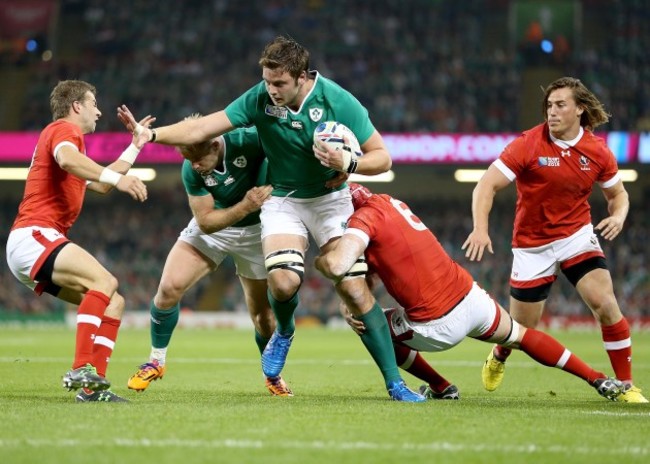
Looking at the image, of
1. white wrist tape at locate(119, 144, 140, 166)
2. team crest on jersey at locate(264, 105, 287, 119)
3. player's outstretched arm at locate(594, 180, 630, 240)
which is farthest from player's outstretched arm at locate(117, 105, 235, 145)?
player's outstretched arm at locate(594, 180, 630, 240)

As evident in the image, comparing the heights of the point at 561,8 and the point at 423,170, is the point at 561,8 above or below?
above

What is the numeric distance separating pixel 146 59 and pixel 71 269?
83.8 feet

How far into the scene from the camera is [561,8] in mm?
30438

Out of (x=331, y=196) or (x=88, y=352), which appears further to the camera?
(x=331, y=196)

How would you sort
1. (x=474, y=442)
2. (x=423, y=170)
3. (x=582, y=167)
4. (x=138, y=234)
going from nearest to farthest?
1. (x=474, y=442)
2. (x=582, y=167)
3. (x=423, y=170)
4. (x=138, y=234)

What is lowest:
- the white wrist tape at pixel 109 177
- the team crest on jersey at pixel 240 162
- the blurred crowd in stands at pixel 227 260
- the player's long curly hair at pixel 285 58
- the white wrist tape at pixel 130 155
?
the blurred crowd in stands at pixel 227 260

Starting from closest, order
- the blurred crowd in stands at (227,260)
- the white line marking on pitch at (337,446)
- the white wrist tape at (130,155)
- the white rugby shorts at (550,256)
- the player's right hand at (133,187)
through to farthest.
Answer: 1. the white line marking on pitch at (337,446)
2. the player's right hand at (133,187)
3. the white wrist tape at (130,155)
4. the white rugby shorts at (550,256)
5. the blurred crowd in stands at (227,260)

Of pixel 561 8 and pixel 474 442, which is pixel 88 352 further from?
pixel 561 8

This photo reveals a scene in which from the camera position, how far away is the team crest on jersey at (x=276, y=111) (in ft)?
24.1

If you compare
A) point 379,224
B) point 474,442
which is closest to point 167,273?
point 379,224

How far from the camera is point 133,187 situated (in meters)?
6.63

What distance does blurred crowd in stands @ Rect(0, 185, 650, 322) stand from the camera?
27.3 m

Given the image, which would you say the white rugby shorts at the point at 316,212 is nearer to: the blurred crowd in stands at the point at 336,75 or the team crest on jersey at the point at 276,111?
the team crest on jersey at the point at 276,111

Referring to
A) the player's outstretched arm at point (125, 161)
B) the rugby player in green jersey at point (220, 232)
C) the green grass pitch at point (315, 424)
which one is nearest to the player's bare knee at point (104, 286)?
the player's outstretched arm at point (125, 161)
